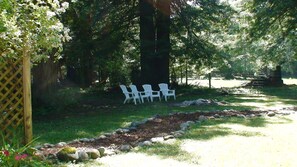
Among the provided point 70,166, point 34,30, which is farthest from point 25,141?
point 34,30

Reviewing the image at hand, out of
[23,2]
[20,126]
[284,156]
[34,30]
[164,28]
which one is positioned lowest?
[284,156]

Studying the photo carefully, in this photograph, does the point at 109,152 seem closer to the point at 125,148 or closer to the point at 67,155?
the point at 125,148

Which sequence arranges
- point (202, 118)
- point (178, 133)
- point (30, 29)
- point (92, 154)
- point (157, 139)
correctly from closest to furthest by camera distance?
point (30, 29), point (92, 154), point (157, 139), point (178, 133), point (202, 118)

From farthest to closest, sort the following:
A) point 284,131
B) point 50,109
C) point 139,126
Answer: point 50,109
point 139,126
point 284,131

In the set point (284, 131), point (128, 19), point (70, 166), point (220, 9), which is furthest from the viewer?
point (128, 19)

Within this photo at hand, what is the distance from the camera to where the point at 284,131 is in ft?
24.5

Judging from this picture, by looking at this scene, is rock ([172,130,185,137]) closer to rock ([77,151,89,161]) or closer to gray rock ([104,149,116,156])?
gray rock ([104,149,116,156])

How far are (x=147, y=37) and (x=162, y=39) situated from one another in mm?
802

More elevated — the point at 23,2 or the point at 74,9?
the point at 74,9

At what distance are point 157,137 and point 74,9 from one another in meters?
7.83

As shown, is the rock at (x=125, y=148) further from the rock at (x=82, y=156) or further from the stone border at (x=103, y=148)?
the rock at (x=82, y=156)

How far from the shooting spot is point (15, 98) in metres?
5.29

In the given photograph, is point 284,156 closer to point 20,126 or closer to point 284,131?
point 284,131

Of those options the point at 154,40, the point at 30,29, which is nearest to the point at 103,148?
the point at 30,29
